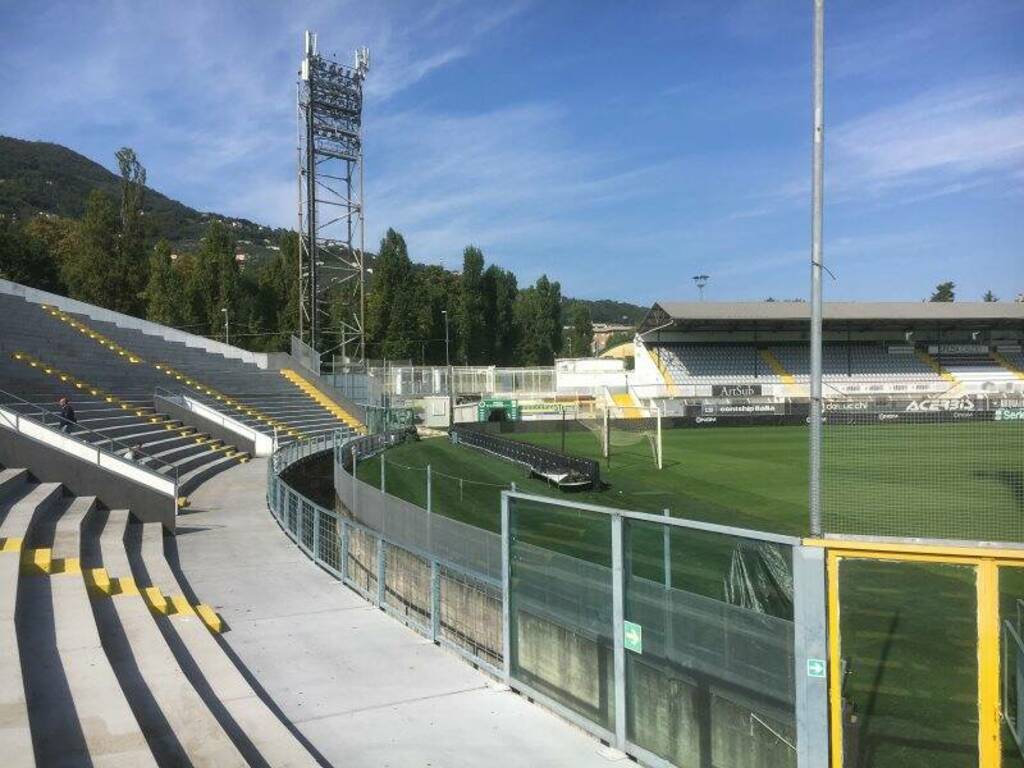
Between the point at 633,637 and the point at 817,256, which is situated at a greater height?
the point at 817,256

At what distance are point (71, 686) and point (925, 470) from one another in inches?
1106

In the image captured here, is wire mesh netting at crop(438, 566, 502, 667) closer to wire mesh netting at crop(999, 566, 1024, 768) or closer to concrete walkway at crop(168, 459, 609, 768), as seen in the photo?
concrete walkway at crop(168, 459, 609, 768)

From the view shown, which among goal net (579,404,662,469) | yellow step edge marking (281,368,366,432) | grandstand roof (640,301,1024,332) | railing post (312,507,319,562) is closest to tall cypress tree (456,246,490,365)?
grandstand roof (640,301,1024,332)

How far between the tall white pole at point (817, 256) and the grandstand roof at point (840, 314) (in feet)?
153

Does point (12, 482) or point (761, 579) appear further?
point (12, 482)

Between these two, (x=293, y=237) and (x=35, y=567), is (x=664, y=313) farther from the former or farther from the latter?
(x=35, y=567)

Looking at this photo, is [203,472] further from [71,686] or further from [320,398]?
[320,398]

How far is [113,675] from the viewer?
5535mm

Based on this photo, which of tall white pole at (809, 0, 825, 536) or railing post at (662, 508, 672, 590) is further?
tall white pole at (809, 0, 825, 536)

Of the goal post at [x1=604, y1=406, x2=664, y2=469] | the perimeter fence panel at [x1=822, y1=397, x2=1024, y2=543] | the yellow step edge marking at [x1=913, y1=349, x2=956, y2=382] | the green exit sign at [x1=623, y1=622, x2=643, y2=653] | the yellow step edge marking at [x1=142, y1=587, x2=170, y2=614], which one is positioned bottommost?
the perimeter fence panel at [x1=822, y1=397, x2=1024, y2=543]

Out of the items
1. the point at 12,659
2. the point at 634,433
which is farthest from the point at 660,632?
the point at 634,433

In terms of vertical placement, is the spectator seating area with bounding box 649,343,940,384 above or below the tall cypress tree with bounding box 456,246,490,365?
below

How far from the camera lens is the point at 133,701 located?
213 inches

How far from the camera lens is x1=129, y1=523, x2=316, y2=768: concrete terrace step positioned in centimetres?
488
